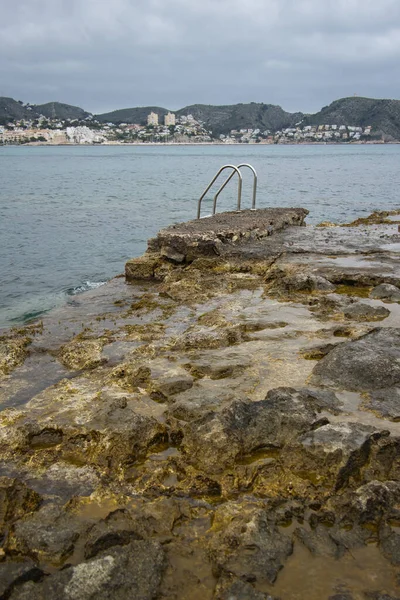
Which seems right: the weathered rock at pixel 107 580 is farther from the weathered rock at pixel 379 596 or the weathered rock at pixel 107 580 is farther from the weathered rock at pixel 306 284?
the weathered rock at pixel 306 284

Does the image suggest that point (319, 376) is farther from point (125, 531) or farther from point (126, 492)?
point (125, 531)

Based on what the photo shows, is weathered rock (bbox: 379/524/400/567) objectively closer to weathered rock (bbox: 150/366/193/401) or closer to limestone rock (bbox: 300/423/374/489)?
limestone rock (bbox: 300/423/374/489)

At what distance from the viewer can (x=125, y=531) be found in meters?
2.69

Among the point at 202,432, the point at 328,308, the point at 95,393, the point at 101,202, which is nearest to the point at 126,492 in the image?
the point at 202,432

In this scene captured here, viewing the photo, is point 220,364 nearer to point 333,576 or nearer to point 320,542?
point 320,542

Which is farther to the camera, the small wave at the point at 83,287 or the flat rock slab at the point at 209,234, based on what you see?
the small wave at the point at 83,287

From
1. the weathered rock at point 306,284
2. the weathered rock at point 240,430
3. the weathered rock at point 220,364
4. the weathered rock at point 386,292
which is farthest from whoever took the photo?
the weathered rock at point 306,284

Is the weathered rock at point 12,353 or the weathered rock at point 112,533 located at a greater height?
the weathered rock at point 112,533

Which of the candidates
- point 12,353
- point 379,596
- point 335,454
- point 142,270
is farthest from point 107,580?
point 142,270

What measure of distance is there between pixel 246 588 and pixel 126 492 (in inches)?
40.4

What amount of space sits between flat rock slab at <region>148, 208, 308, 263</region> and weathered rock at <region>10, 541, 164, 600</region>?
22.4 ft

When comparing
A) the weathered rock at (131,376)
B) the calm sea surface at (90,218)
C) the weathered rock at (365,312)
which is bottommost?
the calm sea surface at (90,218)

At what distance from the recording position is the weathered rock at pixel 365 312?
607 centimetres

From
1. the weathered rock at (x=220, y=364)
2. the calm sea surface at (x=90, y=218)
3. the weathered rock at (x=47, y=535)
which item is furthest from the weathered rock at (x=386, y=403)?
the calm sea surface at (x=90, y=218)
